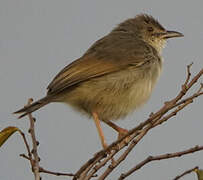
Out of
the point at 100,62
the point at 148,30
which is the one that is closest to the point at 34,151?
the point at 100,62

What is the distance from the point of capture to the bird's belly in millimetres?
5109

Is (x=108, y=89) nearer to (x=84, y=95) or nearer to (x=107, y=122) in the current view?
(x=84, y=95)

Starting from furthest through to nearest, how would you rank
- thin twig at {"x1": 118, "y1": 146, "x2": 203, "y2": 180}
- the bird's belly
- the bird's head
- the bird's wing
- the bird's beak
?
the bird's head
the bird's beak
the bird's belly
the bird's wing
thin twig at {"x1": 118, "y1": 146, "x2": 203, "y2": 180}

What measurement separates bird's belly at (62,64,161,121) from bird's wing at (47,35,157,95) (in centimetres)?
11

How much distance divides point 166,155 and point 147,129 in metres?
0.35

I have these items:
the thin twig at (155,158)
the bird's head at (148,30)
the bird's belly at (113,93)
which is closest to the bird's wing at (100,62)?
the bird's belly at (113,93)

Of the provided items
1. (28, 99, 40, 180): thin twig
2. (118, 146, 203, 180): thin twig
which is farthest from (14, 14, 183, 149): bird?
(118, 146, 203, 180): thin twig

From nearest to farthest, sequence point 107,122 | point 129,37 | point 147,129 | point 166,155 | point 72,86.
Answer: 1. point 166,155
2. point 147,129
3. point 72,86
4. point 107,122
5. point 129,37

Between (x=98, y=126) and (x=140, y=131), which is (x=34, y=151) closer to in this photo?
(x=140, y=131)

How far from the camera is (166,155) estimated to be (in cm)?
313

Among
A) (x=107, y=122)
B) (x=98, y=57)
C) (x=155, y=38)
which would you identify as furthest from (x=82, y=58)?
(x=155, y=38)

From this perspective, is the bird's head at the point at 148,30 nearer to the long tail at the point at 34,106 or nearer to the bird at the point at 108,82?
the bird at the point at 108,82

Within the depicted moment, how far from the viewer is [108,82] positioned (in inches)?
203

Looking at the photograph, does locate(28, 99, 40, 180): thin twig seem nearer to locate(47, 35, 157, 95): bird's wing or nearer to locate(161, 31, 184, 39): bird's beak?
locate(47, 35, 157, 95): bird's wing
